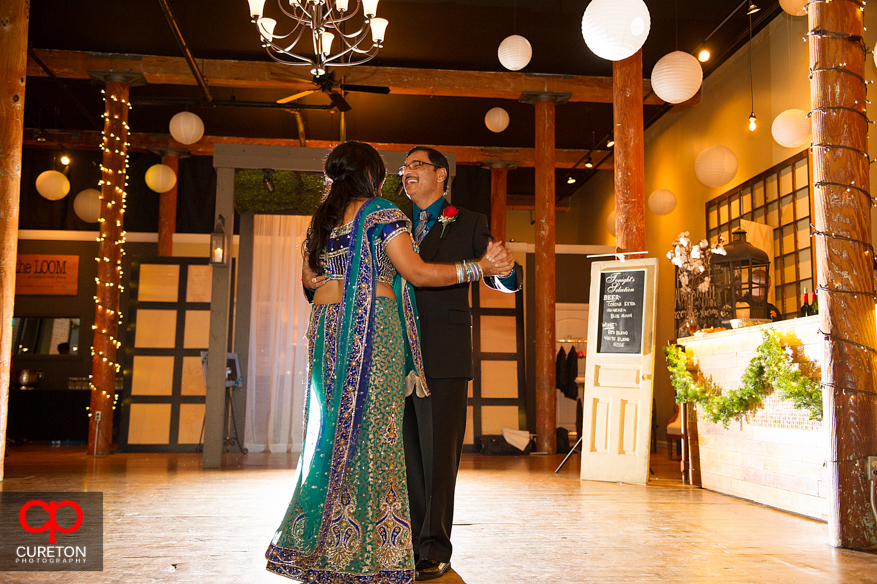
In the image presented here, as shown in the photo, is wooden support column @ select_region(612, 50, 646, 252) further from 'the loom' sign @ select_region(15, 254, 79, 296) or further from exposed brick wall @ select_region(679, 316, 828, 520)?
'the loom' sign @ select_region(15, 254, 79, 296)

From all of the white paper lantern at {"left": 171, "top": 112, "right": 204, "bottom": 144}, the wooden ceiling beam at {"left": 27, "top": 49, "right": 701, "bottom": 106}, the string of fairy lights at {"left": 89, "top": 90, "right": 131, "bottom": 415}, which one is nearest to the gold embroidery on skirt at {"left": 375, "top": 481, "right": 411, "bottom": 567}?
the white paper lantern at {"left": 171, "top": 112, "right": 204, "bottom": 144}

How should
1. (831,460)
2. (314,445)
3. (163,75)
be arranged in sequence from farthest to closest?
(163,75) → (831,460) → (314,445)

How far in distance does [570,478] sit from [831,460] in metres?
2.86

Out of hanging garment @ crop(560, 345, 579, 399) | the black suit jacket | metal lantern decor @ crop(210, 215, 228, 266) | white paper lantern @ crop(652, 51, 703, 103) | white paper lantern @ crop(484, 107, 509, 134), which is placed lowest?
hanging garment @ crop(560, 345, 579, 399)

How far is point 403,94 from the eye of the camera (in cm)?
1040

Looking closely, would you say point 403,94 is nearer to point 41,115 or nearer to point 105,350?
point 105,350

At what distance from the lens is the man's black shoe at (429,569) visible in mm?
2498

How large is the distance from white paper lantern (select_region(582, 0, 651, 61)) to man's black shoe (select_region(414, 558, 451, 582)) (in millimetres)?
3687

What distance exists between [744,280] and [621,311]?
980mm

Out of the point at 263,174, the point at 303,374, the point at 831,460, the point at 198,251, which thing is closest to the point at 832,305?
the point at 831,460

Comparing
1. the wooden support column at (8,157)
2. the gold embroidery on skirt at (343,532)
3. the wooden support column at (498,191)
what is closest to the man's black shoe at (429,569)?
the gold embroidery on skirt at (343,532)

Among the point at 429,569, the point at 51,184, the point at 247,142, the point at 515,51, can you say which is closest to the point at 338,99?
the point at 515,51

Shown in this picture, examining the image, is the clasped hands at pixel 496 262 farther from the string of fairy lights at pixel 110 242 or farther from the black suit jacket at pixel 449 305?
the string of fairy lights at pixel 110 242

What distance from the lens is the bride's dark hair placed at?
7.87 feet
